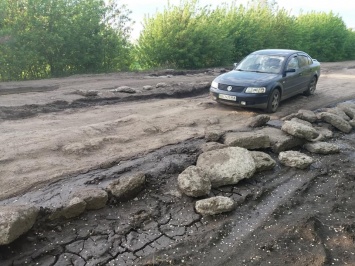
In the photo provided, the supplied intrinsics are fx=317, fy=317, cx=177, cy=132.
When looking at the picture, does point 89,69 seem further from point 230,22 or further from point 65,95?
point 230,22

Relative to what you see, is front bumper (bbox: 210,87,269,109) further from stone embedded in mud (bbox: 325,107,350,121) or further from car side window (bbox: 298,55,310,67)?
car side window (bbox: 298,55,310,67)

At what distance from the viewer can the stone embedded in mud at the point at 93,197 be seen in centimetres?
437

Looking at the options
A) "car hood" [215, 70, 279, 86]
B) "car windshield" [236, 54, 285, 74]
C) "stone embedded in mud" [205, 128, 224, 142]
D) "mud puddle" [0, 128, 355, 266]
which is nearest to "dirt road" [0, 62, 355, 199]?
"stone embedded in mud" [205, 128, 224, 142]

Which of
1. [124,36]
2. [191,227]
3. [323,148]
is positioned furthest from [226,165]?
[124,36]

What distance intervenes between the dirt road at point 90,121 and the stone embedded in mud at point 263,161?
5.23 feet

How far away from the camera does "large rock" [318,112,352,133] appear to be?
26.4 feet

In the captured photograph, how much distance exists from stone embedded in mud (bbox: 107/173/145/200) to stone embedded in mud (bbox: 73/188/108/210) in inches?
7.3

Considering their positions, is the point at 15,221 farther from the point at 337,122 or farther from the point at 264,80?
the point at 337,122

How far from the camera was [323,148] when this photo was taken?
6.71 m

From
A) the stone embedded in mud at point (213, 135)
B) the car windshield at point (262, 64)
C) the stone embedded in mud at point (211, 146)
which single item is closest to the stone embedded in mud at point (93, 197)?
the stone embedded in mud at point (211, 146)

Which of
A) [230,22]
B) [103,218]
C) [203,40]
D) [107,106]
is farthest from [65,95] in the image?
[230,22]

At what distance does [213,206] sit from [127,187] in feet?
4.24

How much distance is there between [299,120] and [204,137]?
273 centimetres

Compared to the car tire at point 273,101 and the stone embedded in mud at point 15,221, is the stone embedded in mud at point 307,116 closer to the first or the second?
the car tire at point 273,101
